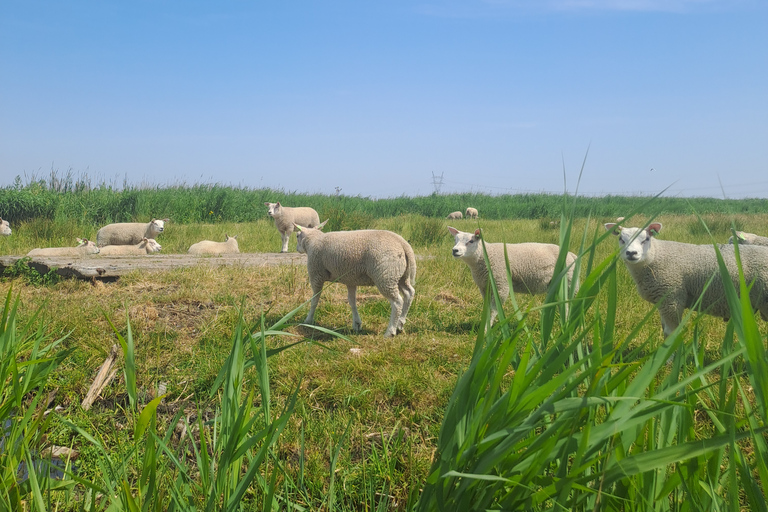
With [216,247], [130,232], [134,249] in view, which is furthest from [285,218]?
[130,232]

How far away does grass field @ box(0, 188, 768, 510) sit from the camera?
139cm

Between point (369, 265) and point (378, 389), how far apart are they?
1777mm

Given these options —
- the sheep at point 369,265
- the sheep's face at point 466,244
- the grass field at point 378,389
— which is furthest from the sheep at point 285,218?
the sheep's face at point 466,244

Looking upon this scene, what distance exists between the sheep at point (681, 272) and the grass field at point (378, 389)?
13.3 inches

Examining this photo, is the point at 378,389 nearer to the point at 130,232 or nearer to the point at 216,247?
the point at 216,247

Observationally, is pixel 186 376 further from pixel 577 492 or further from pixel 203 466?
pixel 577 492

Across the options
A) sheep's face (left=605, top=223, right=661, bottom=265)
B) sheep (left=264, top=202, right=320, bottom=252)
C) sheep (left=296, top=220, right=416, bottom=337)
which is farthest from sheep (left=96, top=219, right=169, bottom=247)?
sheep's face (left=605, top=223, right=661, bottom=265)

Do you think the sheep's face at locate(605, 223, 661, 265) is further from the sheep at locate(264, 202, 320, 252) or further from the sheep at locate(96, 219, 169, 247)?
the sheep at locate(96, 219, 169, 247)

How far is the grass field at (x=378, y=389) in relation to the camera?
1.39 meters

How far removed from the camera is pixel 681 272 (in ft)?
15.8

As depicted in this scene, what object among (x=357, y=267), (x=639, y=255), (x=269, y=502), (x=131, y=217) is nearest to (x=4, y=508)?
(x=269, y=502)

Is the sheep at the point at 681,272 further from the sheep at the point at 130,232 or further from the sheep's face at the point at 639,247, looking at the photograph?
the sheep at the point at 130,232

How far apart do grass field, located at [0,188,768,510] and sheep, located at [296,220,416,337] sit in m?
0.28

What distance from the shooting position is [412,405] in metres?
3.53
